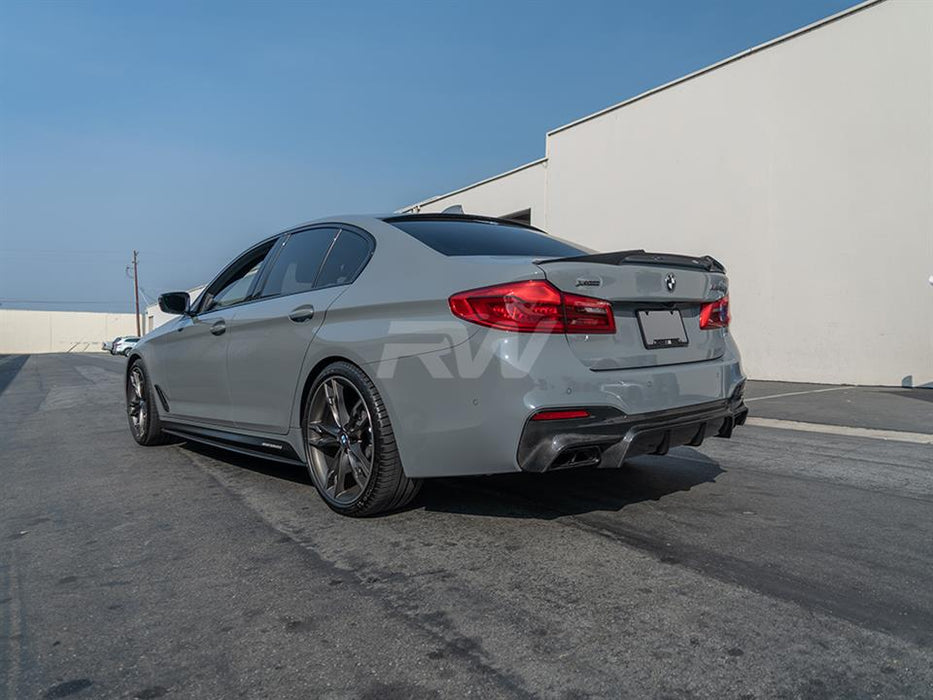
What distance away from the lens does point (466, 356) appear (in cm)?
288

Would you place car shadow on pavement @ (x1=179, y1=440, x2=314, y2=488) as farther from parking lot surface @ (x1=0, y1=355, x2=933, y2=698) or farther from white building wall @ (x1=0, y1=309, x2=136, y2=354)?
white building wall @ (x1=0, y1=309, x2=136, y2=354)

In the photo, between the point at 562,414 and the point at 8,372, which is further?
the point at 8,372

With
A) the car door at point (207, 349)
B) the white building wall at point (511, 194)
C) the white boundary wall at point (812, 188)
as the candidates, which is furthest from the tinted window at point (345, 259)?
the white building wall at point (511, 194)

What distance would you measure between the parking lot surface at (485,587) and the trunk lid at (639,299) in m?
0.82

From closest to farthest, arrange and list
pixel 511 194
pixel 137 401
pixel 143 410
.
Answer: pixel 143 410 → pixel 137 401 → pixel 511 194

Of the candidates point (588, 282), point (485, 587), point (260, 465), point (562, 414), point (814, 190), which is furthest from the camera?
point (814, 190)

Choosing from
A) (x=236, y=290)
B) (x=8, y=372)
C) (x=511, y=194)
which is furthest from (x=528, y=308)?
(x=8, y=372)

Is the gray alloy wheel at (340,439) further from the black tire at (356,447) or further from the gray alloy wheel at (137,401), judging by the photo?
the gray alloy wheel at (137,401)

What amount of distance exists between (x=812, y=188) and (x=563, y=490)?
34.6 ft

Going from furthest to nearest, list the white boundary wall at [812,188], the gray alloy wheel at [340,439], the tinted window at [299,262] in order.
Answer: the white boundary wall at [812,188], the tinted window at [299,262], the gray alloy wheel at [340,439]

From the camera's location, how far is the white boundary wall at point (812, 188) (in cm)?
1090

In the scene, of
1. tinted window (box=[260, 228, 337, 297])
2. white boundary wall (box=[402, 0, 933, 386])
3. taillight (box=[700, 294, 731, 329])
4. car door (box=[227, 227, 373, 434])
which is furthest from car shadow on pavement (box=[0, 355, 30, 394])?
taillight (box=[700, 294, 731, 329])

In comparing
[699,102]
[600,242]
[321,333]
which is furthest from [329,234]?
[600,242]

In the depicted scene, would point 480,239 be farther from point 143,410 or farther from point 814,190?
point 814,190
